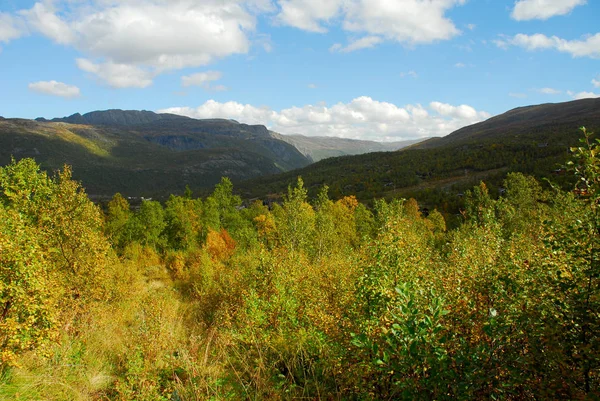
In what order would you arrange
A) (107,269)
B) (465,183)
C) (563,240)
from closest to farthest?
1. (563,240)
2. (107,269)
3. (465,183)

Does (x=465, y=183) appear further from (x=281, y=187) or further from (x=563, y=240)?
(x=563, y=240)

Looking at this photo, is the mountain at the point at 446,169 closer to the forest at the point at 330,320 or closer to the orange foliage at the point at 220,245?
the orange foliage at the point at 220,245

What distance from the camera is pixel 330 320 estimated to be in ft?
33.0

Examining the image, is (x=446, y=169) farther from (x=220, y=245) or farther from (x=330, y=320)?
(x=330, y=320)

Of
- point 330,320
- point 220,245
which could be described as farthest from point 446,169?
point 330,320

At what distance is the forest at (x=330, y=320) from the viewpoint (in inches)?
185

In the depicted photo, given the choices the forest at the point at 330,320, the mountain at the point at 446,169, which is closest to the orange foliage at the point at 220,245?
the forest at the point at 330,320

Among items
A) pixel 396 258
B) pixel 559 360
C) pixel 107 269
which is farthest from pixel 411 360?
pixel 107 269

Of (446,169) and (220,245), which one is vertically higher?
Result: (446,169)

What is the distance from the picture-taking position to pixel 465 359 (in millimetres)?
4992

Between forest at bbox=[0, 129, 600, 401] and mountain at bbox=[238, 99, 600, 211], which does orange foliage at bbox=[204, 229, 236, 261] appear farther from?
mountain at bbox=[238, 99, 600, 211]

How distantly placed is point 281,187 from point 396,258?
158389 mm

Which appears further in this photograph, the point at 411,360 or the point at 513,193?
the point at 513,193

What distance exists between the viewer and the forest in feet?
15.5
